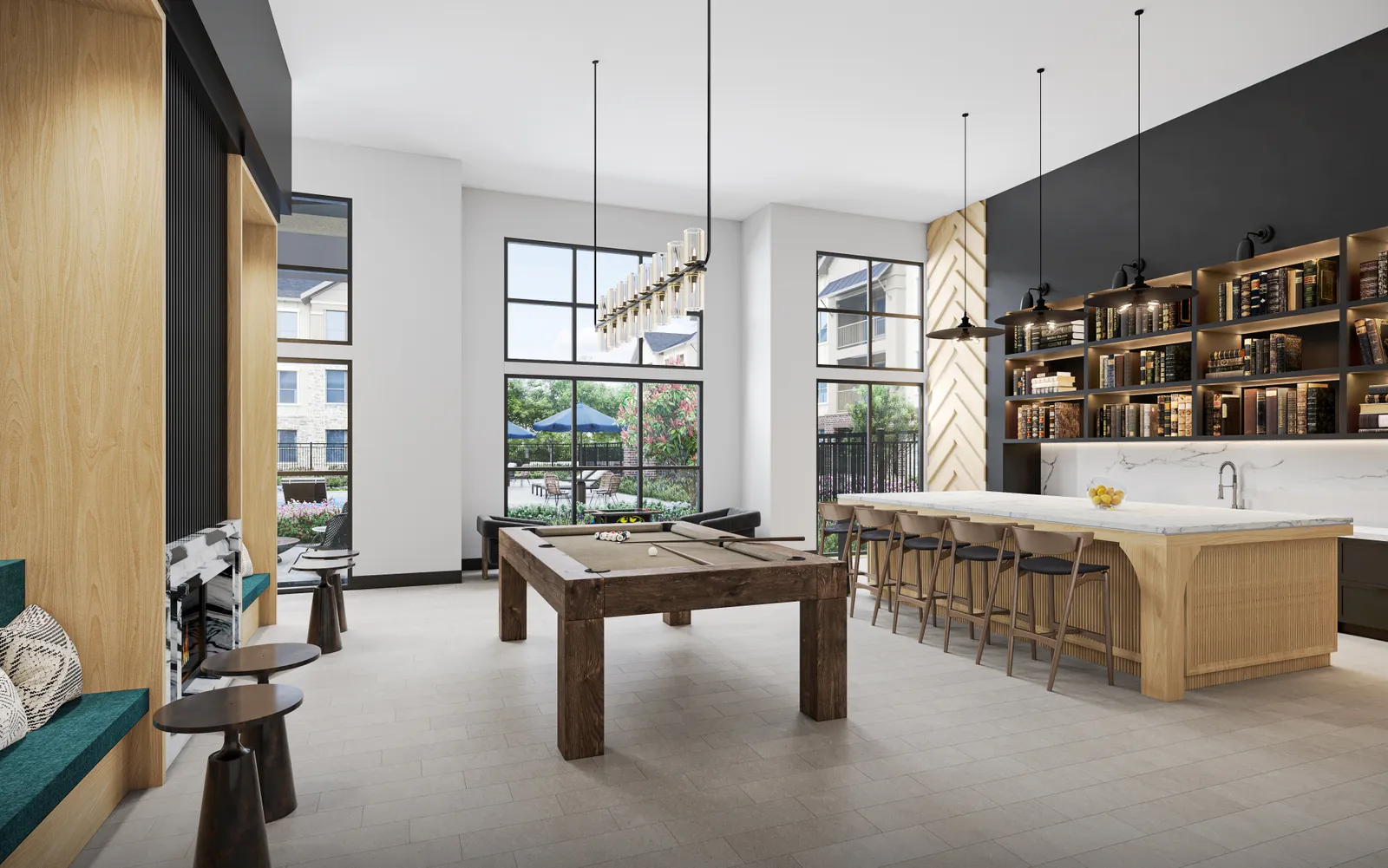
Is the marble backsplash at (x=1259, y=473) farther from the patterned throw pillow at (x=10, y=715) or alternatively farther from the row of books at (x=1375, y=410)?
the patterned throw pillow at (x=10, y=715)

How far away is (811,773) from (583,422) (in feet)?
21.0

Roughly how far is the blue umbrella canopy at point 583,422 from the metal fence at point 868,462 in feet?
8.48

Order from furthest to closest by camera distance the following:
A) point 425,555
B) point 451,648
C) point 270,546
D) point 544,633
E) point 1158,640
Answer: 1. point 425,555
2. point 270,546
3. point 544,633
4. point 451,648
5. point 1158,640

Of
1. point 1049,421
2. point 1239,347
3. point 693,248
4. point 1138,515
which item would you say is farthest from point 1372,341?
point 693,248

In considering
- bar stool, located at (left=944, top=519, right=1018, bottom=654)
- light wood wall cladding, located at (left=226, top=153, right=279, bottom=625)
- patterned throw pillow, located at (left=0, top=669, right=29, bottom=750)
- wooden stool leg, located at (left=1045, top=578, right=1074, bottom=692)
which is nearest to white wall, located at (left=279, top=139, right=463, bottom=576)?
light wood wall cladding, located at (left=226, top=153, right=279, bottom=625)

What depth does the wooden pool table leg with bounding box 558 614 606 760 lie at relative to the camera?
3.41m

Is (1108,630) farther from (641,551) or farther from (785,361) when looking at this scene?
(785,361)

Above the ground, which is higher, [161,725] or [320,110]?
[320,110]

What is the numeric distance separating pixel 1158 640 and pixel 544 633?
3.94m

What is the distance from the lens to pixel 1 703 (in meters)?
2.46

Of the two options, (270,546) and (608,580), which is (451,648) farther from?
(608,580)

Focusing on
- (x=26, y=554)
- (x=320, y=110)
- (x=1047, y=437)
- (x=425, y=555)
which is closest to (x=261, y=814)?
(x=26, y=554)

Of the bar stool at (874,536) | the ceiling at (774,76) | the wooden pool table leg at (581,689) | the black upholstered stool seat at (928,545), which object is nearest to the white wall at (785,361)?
the ceiling at (774,76)

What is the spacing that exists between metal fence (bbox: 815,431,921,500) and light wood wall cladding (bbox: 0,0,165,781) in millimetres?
7518
